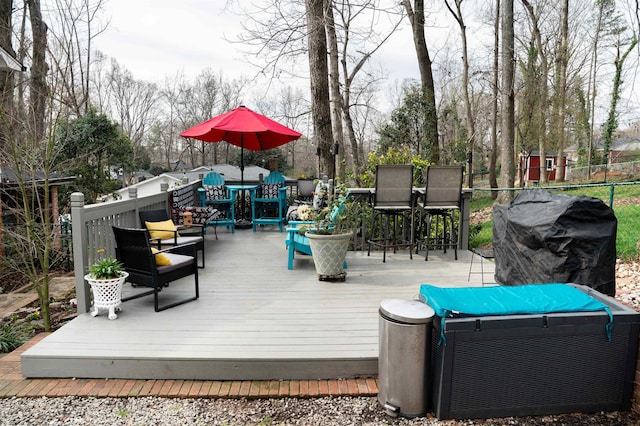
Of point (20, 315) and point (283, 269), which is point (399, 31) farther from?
point (20, 315)

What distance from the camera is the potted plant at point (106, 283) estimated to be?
3412 mm

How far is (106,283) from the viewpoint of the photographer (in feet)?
11.2

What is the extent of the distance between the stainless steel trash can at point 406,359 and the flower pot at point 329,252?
2.01m

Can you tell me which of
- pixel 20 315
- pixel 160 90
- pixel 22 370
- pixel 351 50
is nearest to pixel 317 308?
pixel 22 370

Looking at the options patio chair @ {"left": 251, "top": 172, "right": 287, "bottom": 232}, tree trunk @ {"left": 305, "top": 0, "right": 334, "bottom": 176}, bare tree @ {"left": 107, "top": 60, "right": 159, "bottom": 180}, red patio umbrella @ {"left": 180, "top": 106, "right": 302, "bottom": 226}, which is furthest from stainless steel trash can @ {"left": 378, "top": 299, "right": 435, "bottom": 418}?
bare tree @ {"left": 107, "top": 60, "right": 159, "bottom": 180}

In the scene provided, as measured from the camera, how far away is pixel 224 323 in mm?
3402

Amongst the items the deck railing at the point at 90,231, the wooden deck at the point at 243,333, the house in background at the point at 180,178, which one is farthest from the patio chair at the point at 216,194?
the house in background at the point at 180,178

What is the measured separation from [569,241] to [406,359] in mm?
1697

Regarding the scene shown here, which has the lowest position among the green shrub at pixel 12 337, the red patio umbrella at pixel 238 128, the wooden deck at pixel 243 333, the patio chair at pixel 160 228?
the green shrub at pixel 12 337

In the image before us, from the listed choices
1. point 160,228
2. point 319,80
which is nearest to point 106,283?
point 160,228

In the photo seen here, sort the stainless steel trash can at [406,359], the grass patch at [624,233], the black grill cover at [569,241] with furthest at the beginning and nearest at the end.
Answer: the grass patch at [624,233], the black grill cover at [569,241], the stainless steel trash can at [406,359]

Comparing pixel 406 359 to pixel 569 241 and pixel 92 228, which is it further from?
pixel 92 228

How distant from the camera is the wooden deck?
→ 282 cm

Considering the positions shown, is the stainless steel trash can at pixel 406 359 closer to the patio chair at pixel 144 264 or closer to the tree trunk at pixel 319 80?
the patio chair at pixel 144 264
